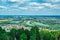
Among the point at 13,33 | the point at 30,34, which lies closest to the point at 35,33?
the point at 30,34

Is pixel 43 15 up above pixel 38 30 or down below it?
above

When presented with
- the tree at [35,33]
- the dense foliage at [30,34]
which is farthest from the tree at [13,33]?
the tree at [35,33]

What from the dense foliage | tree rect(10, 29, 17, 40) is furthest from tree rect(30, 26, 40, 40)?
tree rect(10, 29, 17, 40)

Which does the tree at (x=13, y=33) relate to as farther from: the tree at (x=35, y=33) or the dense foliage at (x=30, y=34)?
the tree at (x=35, y=33)

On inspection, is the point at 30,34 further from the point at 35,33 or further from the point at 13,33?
the point at 13,33

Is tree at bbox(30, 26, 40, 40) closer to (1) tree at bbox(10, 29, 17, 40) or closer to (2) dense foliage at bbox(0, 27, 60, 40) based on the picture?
(2) dense foliage at bbox(0, 27, 60, 40)

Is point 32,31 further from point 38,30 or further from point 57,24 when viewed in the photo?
point 57,24

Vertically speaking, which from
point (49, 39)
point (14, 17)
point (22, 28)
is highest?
point (14, 17)

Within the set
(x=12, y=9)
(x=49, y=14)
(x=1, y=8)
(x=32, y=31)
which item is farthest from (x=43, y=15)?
(x=1, y=8)
